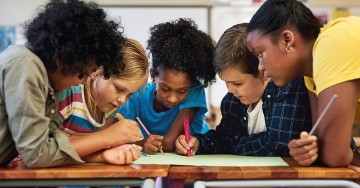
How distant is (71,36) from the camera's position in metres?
0.95

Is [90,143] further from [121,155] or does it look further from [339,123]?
[339,123]

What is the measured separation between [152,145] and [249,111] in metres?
0.33

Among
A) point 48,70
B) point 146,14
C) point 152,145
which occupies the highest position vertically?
point 146,14

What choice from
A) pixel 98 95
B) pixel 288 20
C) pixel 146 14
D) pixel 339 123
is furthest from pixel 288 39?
pixel 146 14

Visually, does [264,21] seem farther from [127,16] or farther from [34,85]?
[127,16]

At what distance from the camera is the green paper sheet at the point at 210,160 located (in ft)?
3.14

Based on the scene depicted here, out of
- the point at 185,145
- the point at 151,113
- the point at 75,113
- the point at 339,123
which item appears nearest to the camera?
the point at 339,123

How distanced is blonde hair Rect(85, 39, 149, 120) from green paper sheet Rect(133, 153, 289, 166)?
0.31 meters

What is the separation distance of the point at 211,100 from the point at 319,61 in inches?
88.3

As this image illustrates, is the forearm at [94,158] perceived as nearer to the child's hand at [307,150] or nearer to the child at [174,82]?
the child at [174,82]

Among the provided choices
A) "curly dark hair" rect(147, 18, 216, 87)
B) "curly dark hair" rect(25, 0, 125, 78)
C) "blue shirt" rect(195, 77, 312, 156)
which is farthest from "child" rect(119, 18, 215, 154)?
"curly dark hair" rect(25, 0, 125, 78)

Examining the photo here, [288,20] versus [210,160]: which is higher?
[288,20]

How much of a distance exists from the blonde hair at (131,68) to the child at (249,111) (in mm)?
230

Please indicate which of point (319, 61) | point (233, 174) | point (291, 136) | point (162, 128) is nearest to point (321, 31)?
point (319, 61)
